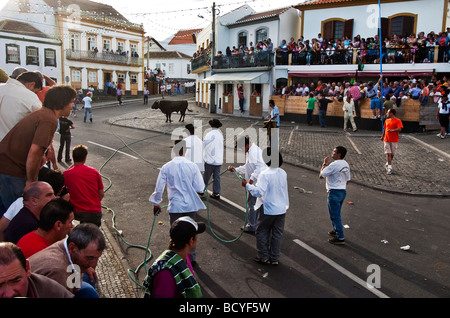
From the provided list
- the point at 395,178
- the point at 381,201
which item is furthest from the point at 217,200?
the point at 395,178

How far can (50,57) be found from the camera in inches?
1631

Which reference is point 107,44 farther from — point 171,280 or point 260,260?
point 171,280

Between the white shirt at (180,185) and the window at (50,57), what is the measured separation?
135ft

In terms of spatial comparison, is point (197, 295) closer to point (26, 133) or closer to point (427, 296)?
point (26, 133)

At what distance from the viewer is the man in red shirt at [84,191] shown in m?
5.45

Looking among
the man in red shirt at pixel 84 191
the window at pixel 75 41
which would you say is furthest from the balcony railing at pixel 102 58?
the man in red shirt at pixel 84 191

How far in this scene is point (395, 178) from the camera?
38.6 feet

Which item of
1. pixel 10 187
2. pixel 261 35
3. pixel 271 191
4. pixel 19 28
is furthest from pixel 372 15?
pixel 19 28

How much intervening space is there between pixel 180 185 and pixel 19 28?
4256cm

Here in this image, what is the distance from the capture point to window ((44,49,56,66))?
41.2 m

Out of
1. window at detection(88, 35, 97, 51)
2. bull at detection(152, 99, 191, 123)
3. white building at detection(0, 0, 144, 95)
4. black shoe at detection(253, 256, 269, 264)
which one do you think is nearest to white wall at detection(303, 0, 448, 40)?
bull at detection(152, 99, 191, 123)

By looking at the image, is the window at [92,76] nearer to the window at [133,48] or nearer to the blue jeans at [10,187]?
the window at [133,48]

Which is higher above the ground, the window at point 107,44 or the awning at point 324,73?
the window at point 107,44
